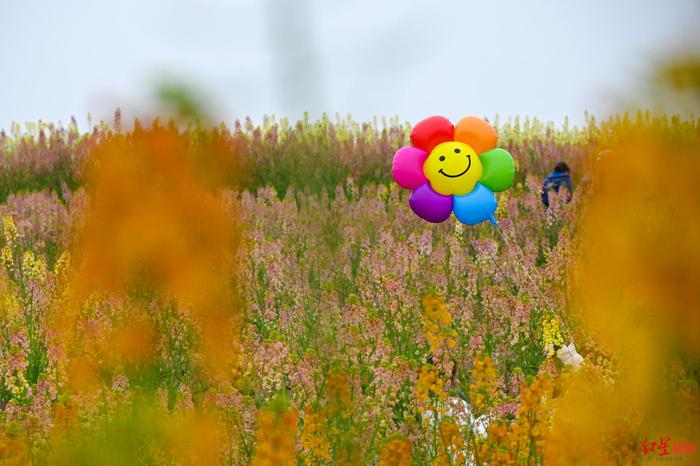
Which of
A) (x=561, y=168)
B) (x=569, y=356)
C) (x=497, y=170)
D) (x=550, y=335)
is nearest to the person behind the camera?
(x=569, y=356)

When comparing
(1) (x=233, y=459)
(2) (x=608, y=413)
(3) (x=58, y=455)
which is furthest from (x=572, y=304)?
(3) (x=58, y=455)

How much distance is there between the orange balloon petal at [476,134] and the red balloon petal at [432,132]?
8 cm

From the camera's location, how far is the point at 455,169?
502 cm

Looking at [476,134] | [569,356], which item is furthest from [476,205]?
[569,356]

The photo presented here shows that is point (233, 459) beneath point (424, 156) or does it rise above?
beneath

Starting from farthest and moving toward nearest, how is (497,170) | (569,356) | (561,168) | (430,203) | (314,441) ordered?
(561,168)
(430,203)
(497,170)
(569,356)
(314,441)

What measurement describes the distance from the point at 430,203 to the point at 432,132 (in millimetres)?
402

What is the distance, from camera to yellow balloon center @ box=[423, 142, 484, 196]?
5023 mm

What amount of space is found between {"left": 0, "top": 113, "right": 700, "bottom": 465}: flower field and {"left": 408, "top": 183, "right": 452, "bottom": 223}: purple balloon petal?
1.32ft

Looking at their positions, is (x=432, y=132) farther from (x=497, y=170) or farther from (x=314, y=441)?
(x=314, y=441)

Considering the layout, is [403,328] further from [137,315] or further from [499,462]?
[499,462]

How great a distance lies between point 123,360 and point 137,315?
0.58 meters

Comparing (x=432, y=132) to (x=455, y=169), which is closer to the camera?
(x=455, y=169)

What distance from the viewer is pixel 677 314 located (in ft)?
11.1
